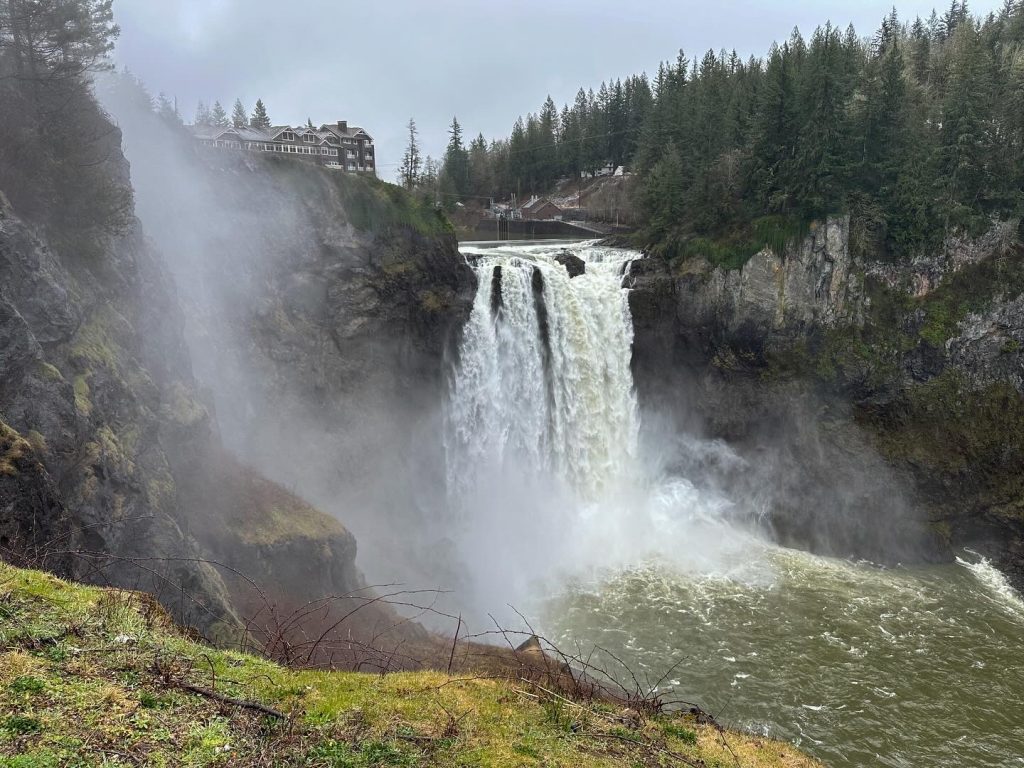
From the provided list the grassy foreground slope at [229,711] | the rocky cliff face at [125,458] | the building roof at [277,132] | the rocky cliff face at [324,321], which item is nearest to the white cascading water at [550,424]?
the rocky cliff face at [324,321]

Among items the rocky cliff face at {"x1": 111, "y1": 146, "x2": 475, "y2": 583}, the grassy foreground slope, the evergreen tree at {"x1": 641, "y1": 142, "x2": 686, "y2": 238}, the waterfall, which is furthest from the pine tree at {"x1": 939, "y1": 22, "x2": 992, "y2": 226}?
the grassy foreground slope

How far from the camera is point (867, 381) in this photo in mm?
30422

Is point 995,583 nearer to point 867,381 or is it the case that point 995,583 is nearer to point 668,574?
point 867,381

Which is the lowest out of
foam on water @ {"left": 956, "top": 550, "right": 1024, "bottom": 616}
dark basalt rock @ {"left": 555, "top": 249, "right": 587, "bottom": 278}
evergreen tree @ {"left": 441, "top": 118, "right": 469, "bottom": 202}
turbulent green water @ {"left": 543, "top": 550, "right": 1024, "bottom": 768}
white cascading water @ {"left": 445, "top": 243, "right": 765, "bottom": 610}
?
foam on water @ {"left": 956, "top": 550, "right": 1024, "bottom": 616}

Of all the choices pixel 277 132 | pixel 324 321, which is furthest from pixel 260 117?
pixel 324 321

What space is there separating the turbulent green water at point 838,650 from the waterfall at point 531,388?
→ 7582 millimetres

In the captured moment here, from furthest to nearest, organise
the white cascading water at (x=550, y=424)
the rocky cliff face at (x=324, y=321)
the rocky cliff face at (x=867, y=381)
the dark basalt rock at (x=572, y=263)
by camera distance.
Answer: the dark basalt rock at (x=572, y=263) < the white cascading water at (x=550, y=424) < the rocky cliff face at (x=867, y=381) < the rocky cliff face at (x=324, y=321)

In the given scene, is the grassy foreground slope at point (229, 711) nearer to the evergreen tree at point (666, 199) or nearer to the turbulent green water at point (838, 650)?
the turbulent green water at point (838, 650)

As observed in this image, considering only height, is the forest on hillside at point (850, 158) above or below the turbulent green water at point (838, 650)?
above

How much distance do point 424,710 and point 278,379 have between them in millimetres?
21959

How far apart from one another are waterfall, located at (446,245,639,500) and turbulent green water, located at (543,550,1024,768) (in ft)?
24.9

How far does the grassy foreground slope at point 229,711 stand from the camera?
18.5 feet

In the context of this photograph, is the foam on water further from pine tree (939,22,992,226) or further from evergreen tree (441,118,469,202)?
evergreen tree (441,118,469,202)

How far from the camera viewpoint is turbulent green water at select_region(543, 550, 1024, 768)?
1694 centimetres
